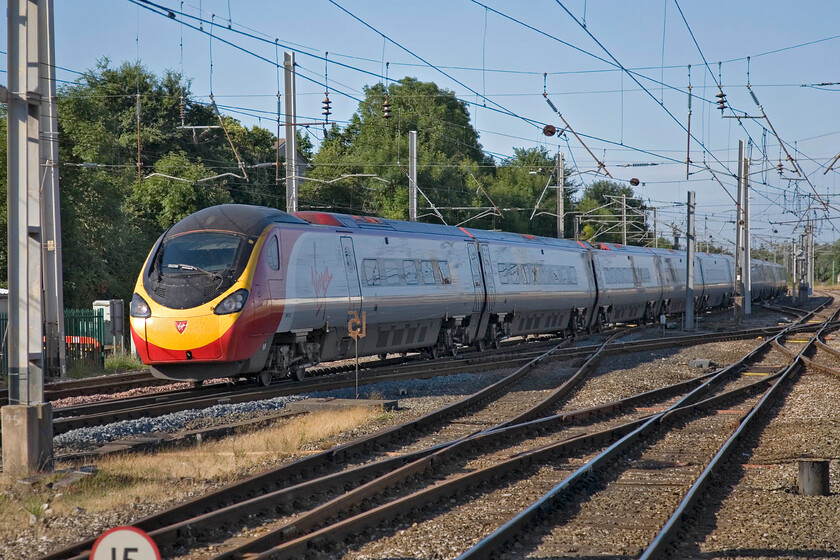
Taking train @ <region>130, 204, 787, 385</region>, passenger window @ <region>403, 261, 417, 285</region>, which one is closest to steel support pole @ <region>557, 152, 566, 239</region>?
train @ <region>130, 204, 787, 385</region>

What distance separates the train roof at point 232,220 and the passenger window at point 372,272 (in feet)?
9.72

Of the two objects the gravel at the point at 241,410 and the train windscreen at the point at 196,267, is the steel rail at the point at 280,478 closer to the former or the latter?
the gravel at the point at 241,410

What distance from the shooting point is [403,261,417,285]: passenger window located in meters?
21.2

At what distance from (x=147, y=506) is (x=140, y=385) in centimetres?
1048

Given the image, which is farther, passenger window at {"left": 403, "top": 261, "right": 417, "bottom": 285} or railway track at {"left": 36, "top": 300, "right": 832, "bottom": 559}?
passenger window at {"left": 403, "top": 261, "right": 417, "bottom": 285}

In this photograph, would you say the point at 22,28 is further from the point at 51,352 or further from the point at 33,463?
the point at 51,352

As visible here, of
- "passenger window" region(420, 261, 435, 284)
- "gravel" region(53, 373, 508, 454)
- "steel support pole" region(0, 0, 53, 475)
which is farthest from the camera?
"passenger window" region(420, 261, 435, 284)

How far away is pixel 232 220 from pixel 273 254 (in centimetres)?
93

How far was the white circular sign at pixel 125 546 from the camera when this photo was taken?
405 centimetres

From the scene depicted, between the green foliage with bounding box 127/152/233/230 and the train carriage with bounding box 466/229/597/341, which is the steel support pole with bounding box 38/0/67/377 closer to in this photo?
the train carriage with bounding box 466/229/597/341

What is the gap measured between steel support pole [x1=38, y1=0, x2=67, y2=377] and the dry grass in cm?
887

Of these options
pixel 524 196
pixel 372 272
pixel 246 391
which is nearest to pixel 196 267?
pixel 246 391

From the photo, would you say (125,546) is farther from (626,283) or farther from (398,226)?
(626,283)

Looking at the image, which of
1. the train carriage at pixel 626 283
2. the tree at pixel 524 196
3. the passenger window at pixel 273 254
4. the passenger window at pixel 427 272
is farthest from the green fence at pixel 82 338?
the tree at pixel 524 196
